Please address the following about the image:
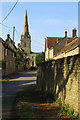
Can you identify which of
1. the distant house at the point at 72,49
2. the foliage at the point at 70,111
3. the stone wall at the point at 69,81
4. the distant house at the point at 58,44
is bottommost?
the foliage at the point at 70,111

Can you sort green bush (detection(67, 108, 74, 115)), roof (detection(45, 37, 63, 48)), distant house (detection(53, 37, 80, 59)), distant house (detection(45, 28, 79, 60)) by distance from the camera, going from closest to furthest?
1. green bush (detection(67, 108, 74, 115))
2. distant house (detection(53, 37, 80, 59))
3. distant house (detection(45, 28, 79, 60))
4. roof (detection(45, 37, 63, 48))

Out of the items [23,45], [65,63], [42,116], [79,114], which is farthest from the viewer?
[23,45]

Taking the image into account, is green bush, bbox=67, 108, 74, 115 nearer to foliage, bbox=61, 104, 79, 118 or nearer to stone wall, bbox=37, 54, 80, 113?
foliage, bbox=61, 104, 79, 118

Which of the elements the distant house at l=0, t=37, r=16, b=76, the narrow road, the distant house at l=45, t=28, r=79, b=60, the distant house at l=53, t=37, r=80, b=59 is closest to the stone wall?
the narrow road

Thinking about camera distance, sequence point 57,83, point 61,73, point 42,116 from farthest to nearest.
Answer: point 57,83
point 61,73
point 42,116

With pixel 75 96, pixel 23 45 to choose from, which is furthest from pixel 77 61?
pixel 23 45

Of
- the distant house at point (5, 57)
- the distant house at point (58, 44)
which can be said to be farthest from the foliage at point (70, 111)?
the distant house at point (58, 44)

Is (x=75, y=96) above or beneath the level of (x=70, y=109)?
above

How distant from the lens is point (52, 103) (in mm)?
10250

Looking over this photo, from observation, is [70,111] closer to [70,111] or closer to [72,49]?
[70,111]

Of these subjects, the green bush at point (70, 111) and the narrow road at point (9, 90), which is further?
the narrow road at point (9, 90)

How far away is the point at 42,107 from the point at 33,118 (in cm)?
189

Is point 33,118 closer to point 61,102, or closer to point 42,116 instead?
point 42,116

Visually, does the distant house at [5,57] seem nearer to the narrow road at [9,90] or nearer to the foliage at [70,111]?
the narrow road at [9,90]
